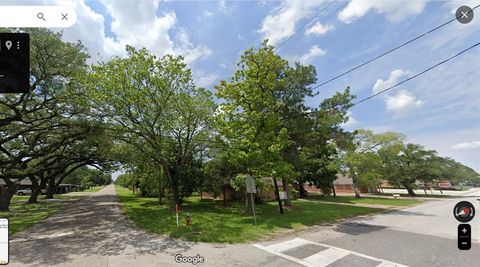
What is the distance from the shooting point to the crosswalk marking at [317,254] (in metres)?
7.03

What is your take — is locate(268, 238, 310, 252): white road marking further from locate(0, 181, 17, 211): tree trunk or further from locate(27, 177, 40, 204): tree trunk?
locate(27, 177, 40, 204): tree trunk

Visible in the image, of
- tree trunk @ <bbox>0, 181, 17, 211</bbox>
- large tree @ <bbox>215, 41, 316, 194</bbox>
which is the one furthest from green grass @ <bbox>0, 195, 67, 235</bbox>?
large tree @ <bbox>215, 41, 316, 194</bbox>

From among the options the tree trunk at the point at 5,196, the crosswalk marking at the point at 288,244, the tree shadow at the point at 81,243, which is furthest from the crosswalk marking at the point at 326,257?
the tree trunk at the point at 5,196

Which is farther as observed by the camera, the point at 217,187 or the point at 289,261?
the point at 217,187

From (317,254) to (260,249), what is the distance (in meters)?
1.89

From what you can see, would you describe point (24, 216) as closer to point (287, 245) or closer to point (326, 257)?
point (287, 245)

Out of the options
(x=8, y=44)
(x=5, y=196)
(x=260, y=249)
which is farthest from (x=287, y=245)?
(x=5, y=196)

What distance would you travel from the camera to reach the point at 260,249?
8508 mm

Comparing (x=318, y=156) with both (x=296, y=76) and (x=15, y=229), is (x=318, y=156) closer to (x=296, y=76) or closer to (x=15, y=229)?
(x=296, y=76)

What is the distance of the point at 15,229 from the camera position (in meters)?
12.1

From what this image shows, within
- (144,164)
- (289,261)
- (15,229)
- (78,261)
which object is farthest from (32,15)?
(144,164)

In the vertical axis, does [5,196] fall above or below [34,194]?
above

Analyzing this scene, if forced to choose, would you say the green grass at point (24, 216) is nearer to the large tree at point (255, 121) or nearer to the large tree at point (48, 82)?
the large tree at point (48, 82)

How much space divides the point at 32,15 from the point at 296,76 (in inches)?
688
